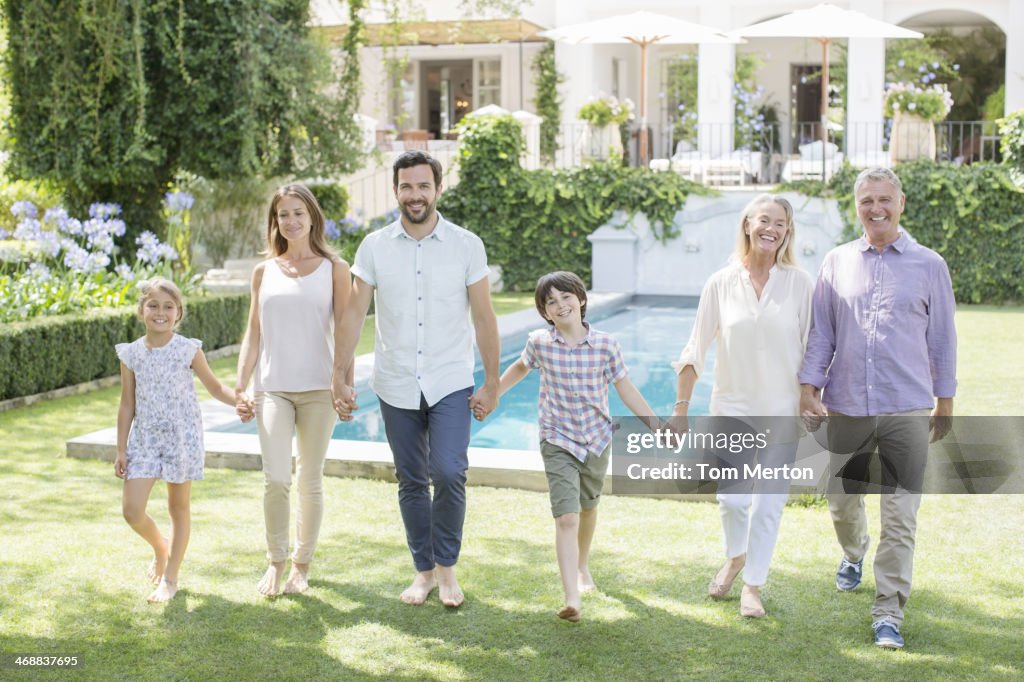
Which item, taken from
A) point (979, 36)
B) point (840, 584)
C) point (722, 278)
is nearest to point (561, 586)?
point (840, 584)

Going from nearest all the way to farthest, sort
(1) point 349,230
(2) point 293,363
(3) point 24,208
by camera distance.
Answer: (2) point 293,363, (3) point 24,208, (1) point 349,230

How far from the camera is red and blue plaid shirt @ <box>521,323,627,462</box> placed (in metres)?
4.27

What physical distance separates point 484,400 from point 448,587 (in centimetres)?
70

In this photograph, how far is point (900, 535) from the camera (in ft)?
13.0

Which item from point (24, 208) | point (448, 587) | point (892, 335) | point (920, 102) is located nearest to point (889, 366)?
point (892, 335)

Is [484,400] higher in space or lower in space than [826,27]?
lower

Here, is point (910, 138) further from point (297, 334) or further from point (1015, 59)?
point (297, 334)

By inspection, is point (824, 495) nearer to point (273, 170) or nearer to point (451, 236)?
point (451, 236)

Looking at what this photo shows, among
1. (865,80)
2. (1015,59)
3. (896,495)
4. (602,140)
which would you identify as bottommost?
(896,495)

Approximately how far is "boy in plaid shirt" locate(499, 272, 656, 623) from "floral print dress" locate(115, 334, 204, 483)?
1.20 m

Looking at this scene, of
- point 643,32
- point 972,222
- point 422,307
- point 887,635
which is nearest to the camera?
point 887,635

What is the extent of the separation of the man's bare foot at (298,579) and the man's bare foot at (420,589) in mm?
397

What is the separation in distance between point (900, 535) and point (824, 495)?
→ 1895mm

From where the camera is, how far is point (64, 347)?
8875 mm
